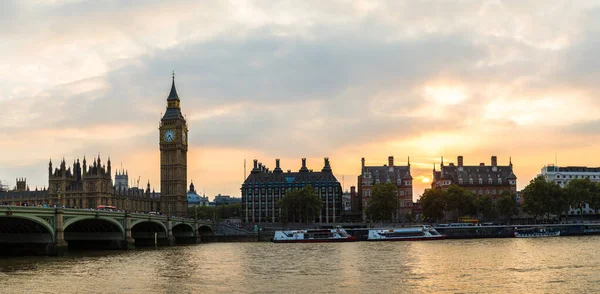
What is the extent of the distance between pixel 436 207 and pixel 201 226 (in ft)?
159

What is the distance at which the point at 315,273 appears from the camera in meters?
54.2

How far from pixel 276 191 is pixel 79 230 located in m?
93.1

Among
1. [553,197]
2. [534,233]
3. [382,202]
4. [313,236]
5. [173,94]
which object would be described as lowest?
[534,233]

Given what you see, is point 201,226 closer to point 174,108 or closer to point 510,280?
point 174,108

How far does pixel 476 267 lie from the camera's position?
188 feet

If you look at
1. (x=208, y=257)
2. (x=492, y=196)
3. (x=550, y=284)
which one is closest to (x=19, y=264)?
(x=208, y=257)

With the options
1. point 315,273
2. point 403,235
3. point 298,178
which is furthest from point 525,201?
point 315,273

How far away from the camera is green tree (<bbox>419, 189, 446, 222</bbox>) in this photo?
14262cm

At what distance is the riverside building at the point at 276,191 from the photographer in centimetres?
17812

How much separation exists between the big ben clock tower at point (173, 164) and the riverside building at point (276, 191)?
1835 cm

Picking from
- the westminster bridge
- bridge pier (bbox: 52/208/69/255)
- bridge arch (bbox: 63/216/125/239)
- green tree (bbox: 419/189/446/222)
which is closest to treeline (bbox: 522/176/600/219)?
green tree (bbox: 419/189/446/222)

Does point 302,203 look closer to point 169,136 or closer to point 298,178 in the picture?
point 298,178

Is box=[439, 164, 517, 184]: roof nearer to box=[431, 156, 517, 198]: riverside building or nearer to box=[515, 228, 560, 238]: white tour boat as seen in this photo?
box=[431, 156, 517, 198]: riverside building

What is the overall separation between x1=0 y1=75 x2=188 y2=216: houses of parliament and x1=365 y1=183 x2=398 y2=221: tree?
5510 centimetres
